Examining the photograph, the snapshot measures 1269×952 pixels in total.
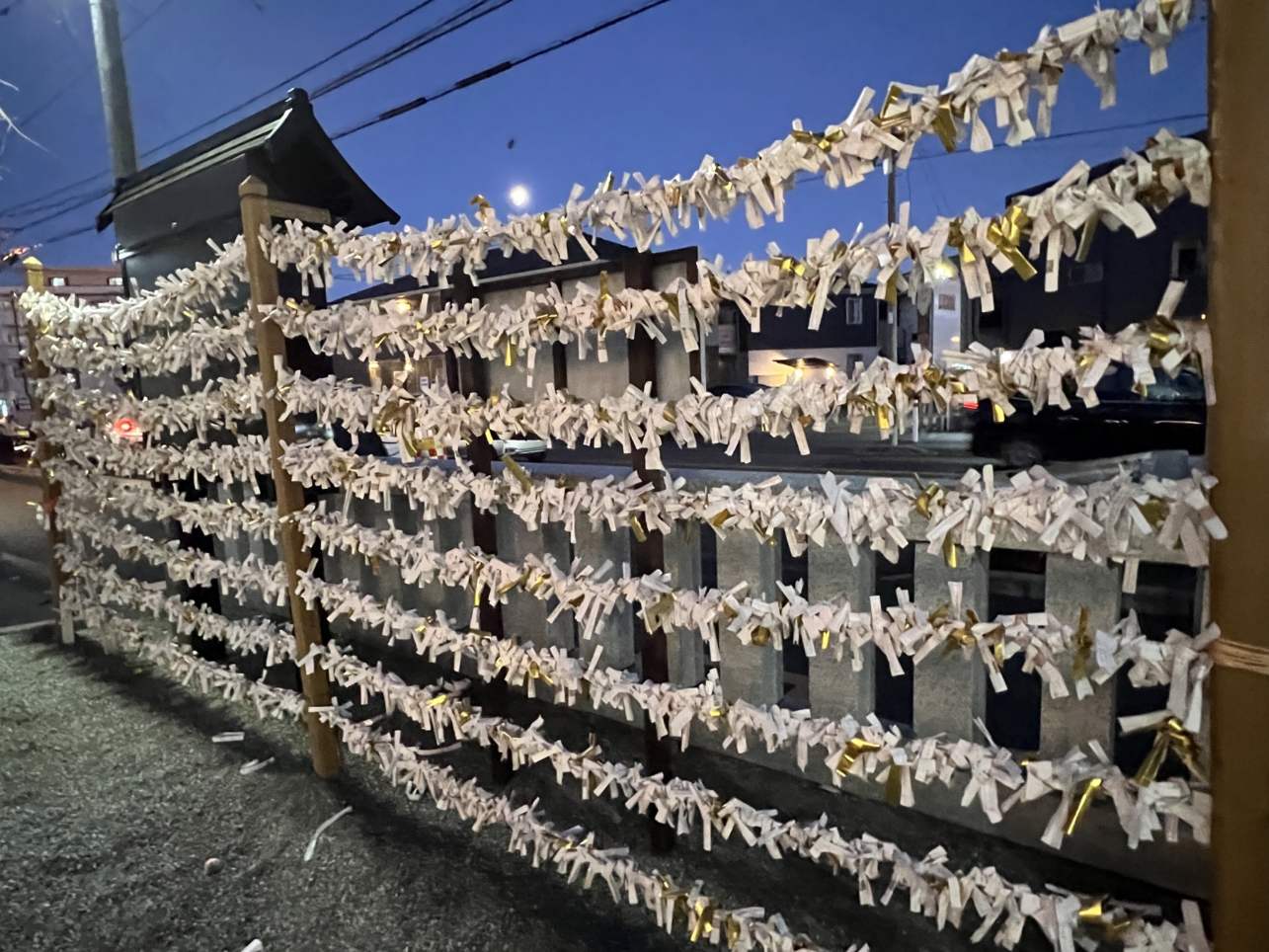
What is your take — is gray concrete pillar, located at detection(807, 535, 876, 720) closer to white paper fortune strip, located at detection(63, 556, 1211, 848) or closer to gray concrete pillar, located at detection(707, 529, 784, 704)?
gray concrete pillar, located at detection(707, 529, 784, 704)

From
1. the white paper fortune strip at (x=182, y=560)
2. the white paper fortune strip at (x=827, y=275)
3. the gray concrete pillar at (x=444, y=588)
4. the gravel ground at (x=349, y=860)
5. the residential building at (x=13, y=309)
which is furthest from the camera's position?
the residential building at (x=13, y=309)

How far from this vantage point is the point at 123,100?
8422mm

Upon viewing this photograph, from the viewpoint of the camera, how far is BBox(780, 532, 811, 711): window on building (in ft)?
8.84

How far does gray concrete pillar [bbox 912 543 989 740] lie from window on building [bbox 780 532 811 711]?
38cm

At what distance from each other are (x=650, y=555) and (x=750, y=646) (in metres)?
0.69

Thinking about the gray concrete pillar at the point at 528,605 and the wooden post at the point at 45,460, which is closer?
the gray concrete pillar at the point at 528,605

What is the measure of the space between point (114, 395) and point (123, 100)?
275 inches

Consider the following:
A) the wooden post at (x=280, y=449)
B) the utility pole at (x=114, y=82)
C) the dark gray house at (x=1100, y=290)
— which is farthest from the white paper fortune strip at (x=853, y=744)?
the dark gray house at (x=1100, y=290)

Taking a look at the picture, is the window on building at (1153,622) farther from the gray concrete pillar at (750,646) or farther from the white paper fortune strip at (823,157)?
the white paper fortune strip at (823,157)

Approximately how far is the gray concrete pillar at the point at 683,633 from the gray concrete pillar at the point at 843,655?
42 cm

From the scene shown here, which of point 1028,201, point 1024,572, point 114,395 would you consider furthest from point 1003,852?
point 114,395

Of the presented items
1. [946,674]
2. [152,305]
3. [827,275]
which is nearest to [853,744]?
[946,674]

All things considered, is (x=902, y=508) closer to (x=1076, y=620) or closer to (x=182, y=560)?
(x=1076, y=620)

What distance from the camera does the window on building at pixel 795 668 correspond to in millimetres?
2696
